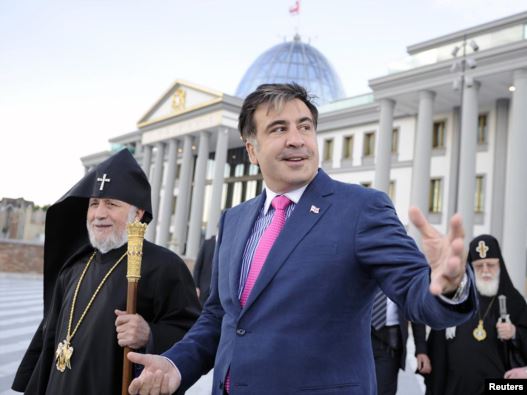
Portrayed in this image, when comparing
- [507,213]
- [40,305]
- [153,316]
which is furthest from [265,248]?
[507,213]

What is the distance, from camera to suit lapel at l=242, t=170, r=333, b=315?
81.5 inches

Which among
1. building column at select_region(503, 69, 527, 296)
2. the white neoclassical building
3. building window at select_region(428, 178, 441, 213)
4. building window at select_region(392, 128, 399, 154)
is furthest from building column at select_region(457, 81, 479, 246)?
building window at select_region(392, 128, 399, 154)

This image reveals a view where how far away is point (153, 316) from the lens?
339cm

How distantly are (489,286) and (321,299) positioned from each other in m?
3.84

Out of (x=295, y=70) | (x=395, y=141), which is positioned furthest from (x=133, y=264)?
(x=295, y=70)

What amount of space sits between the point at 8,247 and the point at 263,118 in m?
25.5

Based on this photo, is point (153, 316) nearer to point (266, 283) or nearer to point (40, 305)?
point (266, 283)

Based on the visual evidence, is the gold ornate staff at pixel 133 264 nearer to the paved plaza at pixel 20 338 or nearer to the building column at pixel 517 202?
the paved plaza at pixel 20 338

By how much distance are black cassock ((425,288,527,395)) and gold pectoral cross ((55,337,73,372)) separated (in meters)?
3.65

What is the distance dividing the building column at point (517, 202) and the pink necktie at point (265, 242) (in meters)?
18.3

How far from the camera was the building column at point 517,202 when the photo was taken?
60.4ft

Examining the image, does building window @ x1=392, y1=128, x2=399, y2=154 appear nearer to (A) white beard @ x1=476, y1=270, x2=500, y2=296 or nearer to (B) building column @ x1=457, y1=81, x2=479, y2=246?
(B) building column @ x1=457, y1=81, x2=479, y2=246

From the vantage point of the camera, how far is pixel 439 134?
27.0 metres

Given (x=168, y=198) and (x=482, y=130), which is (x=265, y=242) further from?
(x=168, y=198)
